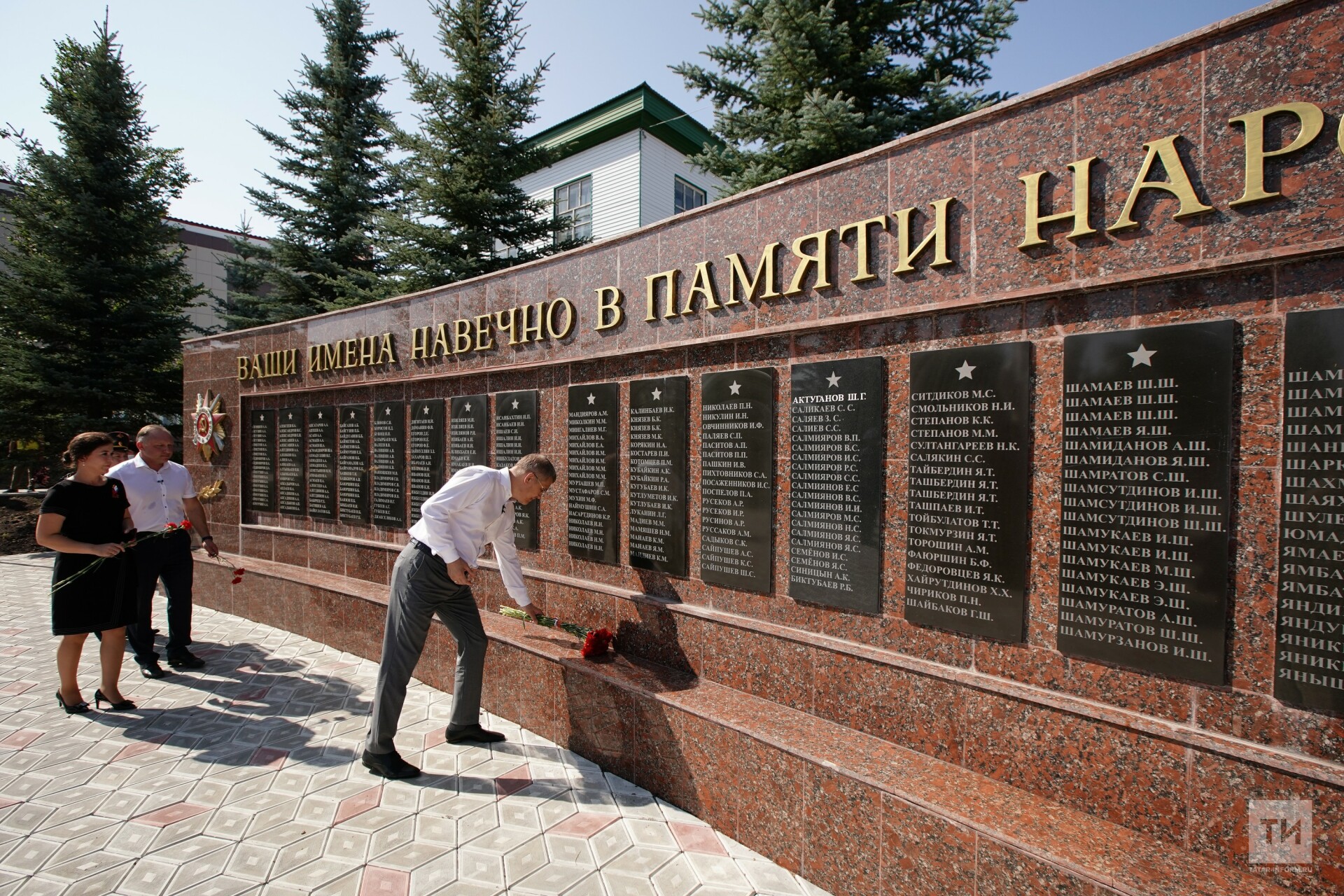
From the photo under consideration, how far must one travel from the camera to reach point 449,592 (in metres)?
4.12

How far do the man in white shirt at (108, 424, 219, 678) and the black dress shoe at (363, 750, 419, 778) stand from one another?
314 cm

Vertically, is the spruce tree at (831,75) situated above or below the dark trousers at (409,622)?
above

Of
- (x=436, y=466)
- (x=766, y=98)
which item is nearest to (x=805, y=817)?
(x=436, y=466)

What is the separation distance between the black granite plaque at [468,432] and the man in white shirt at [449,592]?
62.3 inches

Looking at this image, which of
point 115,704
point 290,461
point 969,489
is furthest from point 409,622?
point 290,461

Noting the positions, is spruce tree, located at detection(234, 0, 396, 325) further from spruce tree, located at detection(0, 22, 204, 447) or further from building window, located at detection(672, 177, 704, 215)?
building window, located at detection(672, 177, 704, 215)

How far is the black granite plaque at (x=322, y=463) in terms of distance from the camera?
729cm

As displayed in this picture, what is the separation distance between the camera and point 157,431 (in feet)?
19.3

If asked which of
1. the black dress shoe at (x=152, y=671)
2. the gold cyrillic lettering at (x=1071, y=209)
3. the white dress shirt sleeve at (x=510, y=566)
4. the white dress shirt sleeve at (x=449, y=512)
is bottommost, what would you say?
the black dress shoe at (x=152, y=671)

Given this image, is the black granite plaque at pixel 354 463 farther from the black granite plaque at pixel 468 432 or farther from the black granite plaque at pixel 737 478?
the black granite plaque at pixel 737 478

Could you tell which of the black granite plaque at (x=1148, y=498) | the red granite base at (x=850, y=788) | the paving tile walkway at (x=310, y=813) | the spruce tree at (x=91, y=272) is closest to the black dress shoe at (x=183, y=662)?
the paving tile walkway at (x=310, y=813)

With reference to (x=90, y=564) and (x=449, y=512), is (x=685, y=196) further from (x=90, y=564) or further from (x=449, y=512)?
(x=90, y=564)

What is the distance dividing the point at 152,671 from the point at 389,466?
259 centimetres

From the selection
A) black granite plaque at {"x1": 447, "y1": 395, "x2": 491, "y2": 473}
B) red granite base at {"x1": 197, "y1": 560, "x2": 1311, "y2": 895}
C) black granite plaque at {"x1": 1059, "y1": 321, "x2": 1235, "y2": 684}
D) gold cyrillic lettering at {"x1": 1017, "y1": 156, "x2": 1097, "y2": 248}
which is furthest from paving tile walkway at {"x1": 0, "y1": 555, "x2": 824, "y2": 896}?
gold cyrillic lettering at {"x1": 1017, "y1": 156, "x2": 1097, "y2": 248}
